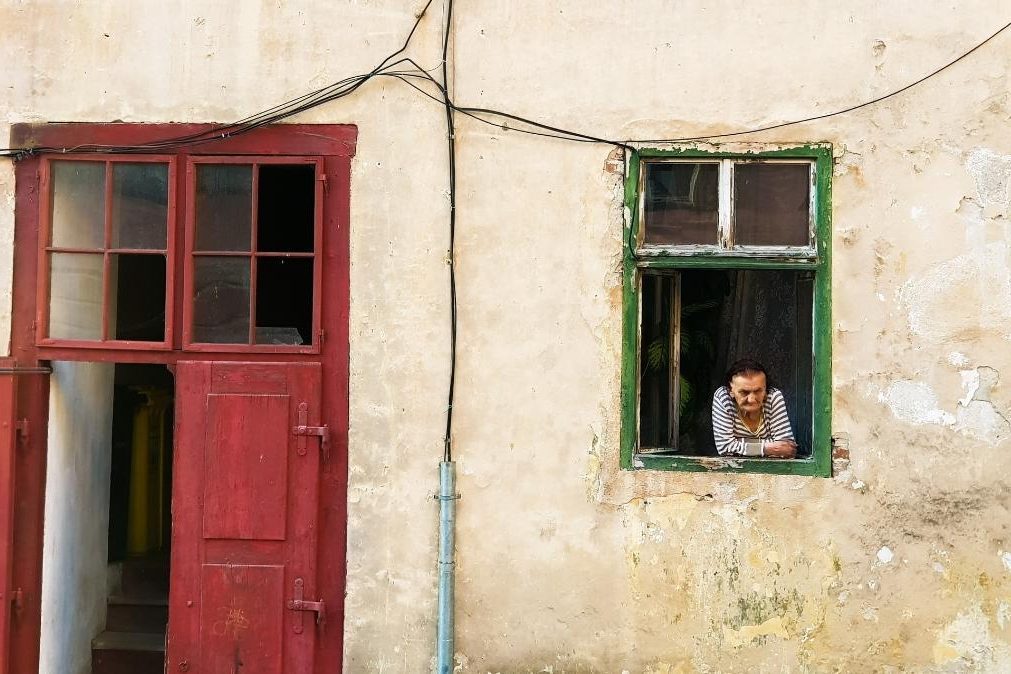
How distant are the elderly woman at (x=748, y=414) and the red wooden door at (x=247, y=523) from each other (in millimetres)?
1933

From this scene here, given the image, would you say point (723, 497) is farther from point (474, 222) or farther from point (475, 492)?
point (474, 222)

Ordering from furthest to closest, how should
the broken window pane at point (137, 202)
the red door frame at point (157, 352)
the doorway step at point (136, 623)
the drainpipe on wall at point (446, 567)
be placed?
the doorway step at point (136, 623), the broken window pane at point (137, 202), the red door frame at point (157, 352), the drainpipe on wall at point (446, 567)

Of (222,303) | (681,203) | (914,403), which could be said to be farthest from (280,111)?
(914,403)

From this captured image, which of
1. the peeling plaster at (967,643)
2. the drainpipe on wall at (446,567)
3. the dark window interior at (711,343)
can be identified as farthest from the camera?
the dark window interior at (711,343)

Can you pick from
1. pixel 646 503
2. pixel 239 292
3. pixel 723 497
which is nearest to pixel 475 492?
pixel 646 503

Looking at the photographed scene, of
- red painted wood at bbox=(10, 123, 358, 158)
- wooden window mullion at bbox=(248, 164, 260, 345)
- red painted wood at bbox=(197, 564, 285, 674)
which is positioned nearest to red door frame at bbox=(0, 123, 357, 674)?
red painted wood at bbox=(10, 123, 358, 158)

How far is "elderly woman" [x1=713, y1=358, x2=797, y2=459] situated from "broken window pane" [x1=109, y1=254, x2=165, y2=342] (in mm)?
2859

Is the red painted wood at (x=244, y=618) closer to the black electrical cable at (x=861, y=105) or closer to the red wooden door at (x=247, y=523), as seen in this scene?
the red wooden door at (x=247, y=523)

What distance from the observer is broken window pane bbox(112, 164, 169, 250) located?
435cm

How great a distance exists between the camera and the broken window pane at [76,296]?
4379 millimetres

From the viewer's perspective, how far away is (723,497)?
4.10 meters

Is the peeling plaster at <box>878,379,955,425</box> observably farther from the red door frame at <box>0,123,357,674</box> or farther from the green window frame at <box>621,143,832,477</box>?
the red door frame at <box>0,123,357,674</box>

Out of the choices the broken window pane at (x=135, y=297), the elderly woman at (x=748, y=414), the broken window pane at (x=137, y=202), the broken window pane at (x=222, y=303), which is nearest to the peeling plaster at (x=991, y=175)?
the elderly woman at (x=748, y=414)

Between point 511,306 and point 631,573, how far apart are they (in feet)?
4.47
